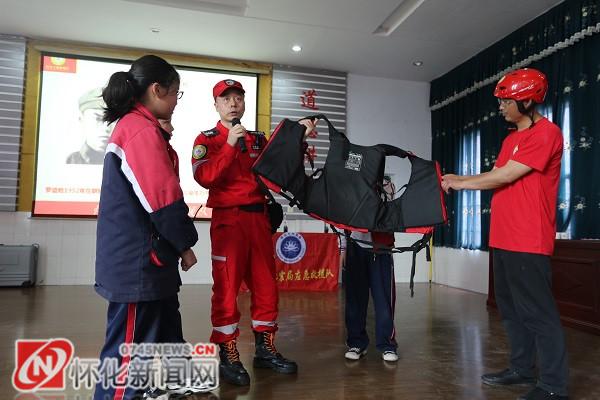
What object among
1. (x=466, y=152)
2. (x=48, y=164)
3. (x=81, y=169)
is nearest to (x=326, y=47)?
(x=466, y=152)

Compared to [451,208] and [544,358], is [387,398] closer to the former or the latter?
[544,358]

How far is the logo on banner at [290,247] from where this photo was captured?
466 cm

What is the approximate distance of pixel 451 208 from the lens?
549 centimetres

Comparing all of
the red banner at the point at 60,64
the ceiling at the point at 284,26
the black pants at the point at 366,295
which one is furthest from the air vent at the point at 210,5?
the black pants at the point at 366,295

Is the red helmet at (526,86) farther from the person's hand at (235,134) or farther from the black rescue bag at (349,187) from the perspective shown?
the person's hand at (235,134)

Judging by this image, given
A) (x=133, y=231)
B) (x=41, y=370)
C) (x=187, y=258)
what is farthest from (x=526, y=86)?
(x=41, y=370)

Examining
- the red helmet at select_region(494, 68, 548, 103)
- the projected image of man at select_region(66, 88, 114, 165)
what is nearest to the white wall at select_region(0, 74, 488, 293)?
the projected image of man at select_region(66, 88, 114, 165)

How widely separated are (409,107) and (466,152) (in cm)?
129

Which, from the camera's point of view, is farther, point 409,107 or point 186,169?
point 409,107

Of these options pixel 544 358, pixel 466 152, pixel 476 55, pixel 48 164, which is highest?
pixel 476 55

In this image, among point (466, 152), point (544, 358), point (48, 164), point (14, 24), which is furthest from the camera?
point (466, 152)

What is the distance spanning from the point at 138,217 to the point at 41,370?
1.03m

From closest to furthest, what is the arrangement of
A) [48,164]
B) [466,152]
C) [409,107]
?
[48,164]
[466,152]
[409,107]

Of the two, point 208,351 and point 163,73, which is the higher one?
point 163,73
